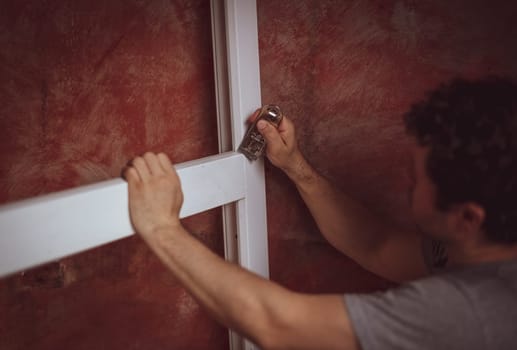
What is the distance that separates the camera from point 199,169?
1120 millimetres

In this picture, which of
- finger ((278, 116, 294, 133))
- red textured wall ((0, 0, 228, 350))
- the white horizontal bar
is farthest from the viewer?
finger ((278, 116, 294, 133))

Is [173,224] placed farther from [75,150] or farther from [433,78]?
[433,78]

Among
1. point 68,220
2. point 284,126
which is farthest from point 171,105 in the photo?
point 68,220

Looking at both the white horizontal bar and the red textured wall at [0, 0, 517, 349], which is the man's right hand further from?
the white horizontal bar

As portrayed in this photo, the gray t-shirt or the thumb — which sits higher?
the thumb

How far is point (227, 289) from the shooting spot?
97 centimetres

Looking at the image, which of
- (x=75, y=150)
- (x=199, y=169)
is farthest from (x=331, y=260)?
(x=75, y=150)

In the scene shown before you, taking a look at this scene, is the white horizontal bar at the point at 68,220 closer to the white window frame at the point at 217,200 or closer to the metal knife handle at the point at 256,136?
the white window frame at the point at 217,200

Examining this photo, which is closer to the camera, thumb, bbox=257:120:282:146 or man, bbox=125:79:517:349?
man, bbox=125:79:517:349

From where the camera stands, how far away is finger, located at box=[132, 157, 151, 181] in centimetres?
103

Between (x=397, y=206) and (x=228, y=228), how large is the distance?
1.56ft

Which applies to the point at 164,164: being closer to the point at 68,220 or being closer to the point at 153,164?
the point at 153,164

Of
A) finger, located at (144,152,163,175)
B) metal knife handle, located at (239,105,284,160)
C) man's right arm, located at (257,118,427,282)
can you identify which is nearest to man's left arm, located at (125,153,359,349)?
finger, located at (144,152,163,175)

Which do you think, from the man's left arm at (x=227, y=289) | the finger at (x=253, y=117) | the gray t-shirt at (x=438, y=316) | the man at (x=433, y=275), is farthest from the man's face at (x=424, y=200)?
the finger at (x=253, y=117)
